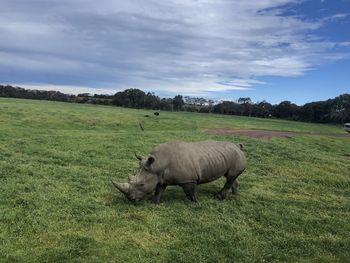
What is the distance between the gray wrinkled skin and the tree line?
8553 cm

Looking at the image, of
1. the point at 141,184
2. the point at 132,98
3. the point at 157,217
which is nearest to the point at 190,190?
the point at 141,184

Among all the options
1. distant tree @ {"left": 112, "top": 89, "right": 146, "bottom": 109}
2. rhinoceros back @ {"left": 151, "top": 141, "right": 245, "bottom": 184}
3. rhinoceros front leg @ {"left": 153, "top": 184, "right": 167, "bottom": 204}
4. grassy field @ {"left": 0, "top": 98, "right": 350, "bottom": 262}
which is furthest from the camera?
distant tree @ {"left": 112, "top": 89, "right": 146, "bottom": 109}

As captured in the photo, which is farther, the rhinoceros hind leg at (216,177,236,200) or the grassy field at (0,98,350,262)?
the rhinoceros hind leg at (216,177,236,200)

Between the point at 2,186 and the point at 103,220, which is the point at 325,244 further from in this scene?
the point at 2,186

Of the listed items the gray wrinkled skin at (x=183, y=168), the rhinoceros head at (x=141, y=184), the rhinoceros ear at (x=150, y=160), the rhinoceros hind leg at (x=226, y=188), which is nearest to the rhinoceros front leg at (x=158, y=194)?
the gray wrinkled skin at (x=183, y=168)

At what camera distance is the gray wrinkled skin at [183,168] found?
11.4 m

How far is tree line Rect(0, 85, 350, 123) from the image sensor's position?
313 ft

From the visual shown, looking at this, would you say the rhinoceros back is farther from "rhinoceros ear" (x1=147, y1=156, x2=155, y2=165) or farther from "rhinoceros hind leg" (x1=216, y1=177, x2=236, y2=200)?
"rhinoceros hind leg" (x1=216, y1=177, x2=236, y2=200)

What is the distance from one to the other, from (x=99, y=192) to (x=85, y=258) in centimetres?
445

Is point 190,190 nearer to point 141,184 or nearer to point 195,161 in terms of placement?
point 195,161

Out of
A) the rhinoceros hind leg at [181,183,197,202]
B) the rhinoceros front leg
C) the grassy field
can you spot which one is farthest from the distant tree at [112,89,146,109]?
the rhinoceros front leg

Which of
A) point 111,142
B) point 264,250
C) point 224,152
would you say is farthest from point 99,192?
point 111,142

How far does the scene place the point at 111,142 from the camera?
920 inches

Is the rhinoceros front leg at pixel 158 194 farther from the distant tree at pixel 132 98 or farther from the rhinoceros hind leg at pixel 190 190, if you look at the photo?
the distant tree at pixel 132 98
